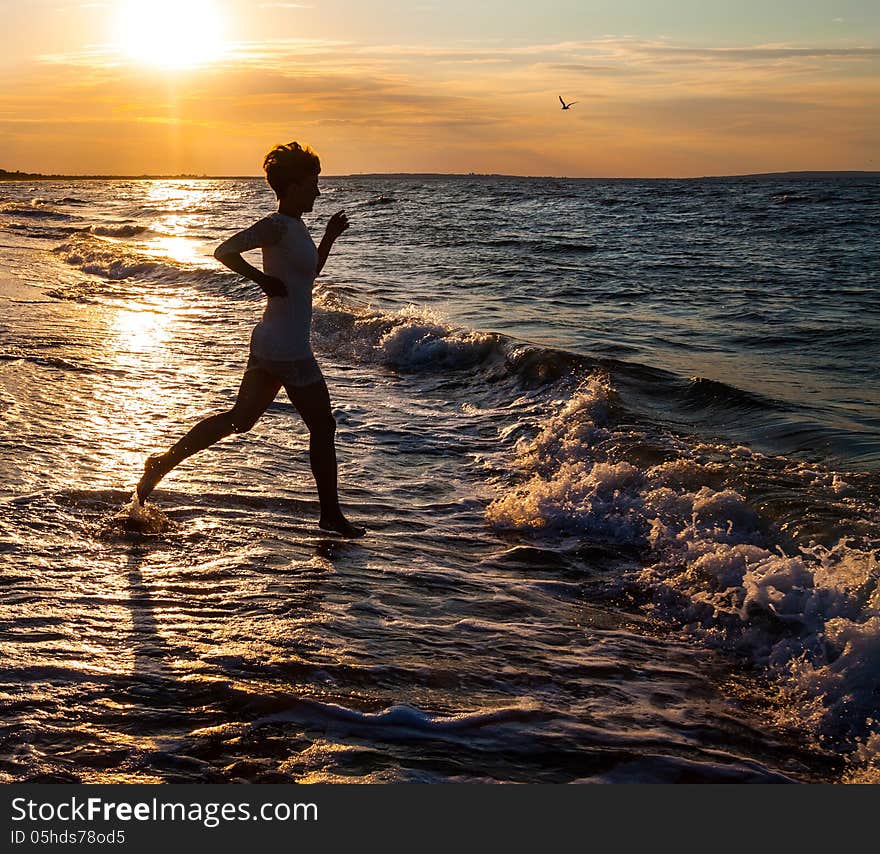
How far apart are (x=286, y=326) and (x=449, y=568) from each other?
1.69 m

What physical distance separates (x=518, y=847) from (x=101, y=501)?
4.23 meters

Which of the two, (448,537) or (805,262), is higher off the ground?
(805,262)

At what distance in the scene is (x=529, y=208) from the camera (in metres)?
58.1

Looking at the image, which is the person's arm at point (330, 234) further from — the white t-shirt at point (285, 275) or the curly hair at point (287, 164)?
the curly hair at point (287, 164)

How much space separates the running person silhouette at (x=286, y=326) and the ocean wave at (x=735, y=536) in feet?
4.73

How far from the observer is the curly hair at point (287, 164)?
5.68 meters

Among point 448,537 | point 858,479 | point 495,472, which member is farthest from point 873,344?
point 448,537

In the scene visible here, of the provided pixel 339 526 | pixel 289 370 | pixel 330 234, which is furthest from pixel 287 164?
pixel 339 526

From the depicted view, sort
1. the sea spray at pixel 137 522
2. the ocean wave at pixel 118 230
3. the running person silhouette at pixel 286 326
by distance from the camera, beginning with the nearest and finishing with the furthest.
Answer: the running person silhouette at pixel 286 326, the sea spray at pixel 137 522, the ocean wave at pixel 118 230

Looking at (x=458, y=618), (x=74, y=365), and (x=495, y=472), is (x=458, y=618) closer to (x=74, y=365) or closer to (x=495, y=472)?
(x=495, y=472)

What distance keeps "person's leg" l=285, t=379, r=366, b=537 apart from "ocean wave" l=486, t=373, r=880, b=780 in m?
1.14

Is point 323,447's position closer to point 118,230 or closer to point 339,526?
point 339,526

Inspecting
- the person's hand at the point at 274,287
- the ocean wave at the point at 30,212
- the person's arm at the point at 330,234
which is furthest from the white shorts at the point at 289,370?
the ocean wave at the point at 30,212

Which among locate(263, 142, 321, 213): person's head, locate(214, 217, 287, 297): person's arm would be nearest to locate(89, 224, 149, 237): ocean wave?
locate(263, 142, 321, 213): person's head
